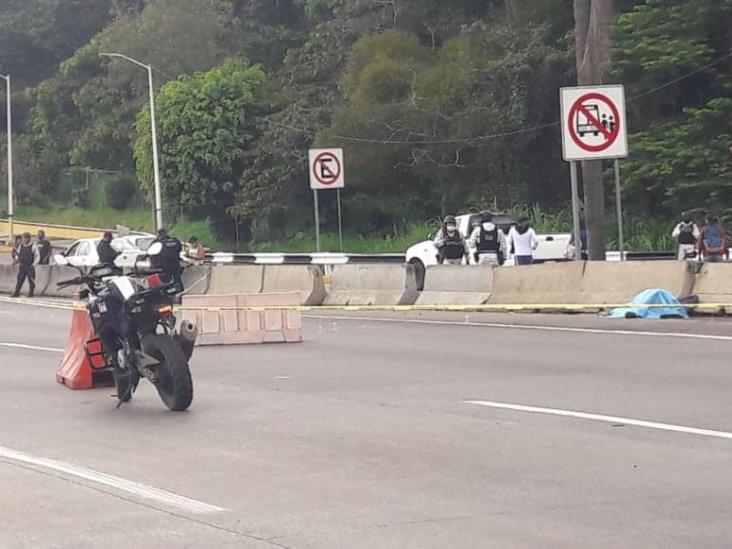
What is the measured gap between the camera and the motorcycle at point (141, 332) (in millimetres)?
12375

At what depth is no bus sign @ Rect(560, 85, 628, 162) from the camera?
22234 millimetres

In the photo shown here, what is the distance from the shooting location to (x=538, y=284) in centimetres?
2344

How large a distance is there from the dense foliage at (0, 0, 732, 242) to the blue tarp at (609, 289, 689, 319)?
1712 cm

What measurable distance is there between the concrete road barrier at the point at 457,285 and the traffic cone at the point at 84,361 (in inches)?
415

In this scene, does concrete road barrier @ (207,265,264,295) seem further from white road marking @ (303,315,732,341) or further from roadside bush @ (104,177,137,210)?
roadside bush @ (104,177,137,210)

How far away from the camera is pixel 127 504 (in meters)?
8.44

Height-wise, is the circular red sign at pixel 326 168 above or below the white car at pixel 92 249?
above

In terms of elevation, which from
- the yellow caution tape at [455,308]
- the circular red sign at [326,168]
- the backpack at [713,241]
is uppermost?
the circular red sign at [326,168]

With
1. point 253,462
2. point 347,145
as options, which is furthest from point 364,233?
point 253,462

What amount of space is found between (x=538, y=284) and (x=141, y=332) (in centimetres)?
1187

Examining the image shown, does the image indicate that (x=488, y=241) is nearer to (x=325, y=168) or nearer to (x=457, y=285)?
(x=457, y=285)

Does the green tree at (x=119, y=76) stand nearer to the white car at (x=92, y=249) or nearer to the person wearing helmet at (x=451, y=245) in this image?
the white car at (x=92, y=249)

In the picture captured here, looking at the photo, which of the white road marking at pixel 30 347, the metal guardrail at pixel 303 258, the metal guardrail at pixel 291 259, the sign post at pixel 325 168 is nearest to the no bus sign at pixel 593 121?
the sign post at pixel 325 168

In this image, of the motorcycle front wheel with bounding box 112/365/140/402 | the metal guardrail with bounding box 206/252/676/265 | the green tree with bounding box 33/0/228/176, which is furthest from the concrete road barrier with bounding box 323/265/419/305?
the green tree with bounding box 33/0/228/176
